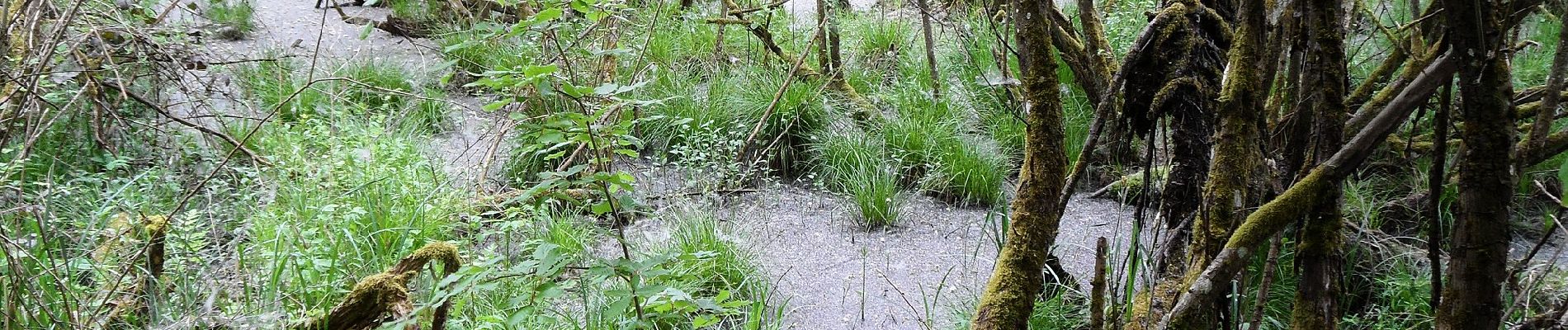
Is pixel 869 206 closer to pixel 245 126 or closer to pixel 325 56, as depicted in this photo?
pixel 245 126

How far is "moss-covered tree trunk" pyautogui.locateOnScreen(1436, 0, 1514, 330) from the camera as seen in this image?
3.83 feet

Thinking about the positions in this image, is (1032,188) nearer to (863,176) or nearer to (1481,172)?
(1481,172)

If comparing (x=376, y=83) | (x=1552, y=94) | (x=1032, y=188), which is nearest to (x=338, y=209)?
(x=376, y=83)

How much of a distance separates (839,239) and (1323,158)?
198 cm

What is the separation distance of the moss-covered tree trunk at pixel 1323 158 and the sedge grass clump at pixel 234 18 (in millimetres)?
5362

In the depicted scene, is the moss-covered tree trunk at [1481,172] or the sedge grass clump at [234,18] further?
the sedge grass clump at [234,18]

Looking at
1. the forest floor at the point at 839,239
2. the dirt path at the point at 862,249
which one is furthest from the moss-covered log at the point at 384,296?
the dirt path at the point at 862,249

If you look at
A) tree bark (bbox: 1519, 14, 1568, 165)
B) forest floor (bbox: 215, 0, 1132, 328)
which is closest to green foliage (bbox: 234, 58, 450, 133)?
forest floor (bbox: 215, 0, 1132, 328)

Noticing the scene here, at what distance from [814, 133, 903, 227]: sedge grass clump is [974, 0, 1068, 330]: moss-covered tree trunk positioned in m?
1.80

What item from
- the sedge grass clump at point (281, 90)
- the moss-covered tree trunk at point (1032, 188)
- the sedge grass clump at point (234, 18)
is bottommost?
the sedge grass clump at point (281, 90)

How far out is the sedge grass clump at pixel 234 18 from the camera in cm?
521

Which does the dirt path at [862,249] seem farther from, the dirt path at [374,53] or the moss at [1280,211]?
the moss at [1280,211]

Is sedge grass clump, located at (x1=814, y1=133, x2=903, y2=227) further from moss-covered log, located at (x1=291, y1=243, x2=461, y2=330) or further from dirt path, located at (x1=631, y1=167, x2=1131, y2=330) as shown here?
moss-covered log, located at (x1=291, y1=243, x2=461, y2=330)

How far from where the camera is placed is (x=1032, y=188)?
161cm
